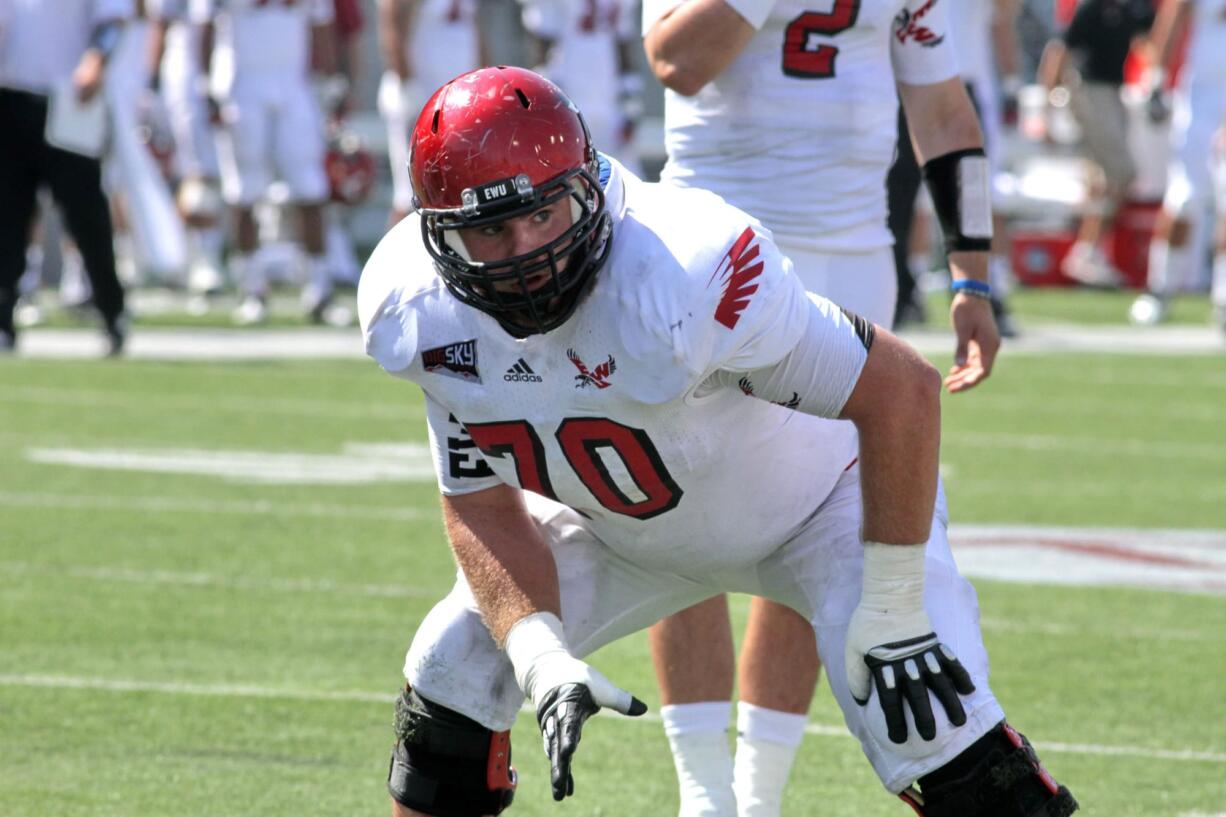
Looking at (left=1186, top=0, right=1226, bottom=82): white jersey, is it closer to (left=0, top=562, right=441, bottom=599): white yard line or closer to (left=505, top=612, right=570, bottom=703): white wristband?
(left=0, top=562, right=441, bottom=599): white yard line

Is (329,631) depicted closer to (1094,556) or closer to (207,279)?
(1094,556)

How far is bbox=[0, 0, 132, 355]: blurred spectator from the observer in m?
10.2

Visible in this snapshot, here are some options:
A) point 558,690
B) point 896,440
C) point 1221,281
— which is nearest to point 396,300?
point 558,690

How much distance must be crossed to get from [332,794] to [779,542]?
Answer: 111 centimetres

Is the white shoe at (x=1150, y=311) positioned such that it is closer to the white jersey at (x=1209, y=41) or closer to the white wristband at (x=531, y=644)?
the white jersey at (x=1209, y=41)

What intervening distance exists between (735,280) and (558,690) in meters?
0.60

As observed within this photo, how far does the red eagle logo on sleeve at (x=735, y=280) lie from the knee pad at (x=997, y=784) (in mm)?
673

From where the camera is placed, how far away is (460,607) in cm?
341

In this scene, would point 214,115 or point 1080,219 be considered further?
point 1080,219

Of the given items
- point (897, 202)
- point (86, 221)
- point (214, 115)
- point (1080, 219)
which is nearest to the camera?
point (897, 202)

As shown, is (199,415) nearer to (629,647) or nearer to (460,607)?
(629,647)

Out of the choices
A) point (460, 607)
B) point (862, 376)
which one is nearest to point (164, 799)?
point (460, 607)

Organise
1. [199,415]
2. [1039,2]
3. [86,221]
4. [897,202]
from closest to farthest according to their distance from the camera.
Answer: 1. [897,202]
2. [199,415]
3. [86,221]
4. [1039,2]

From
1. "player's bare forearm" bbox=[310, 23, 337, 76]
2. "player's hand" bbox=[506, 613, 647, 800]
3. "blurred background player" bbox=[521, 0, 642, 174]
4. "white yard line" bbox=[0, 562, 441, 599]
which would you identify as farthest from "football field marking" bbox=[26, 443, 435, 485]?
"blurred background player" bbox=[521, 0, 642, 174]
